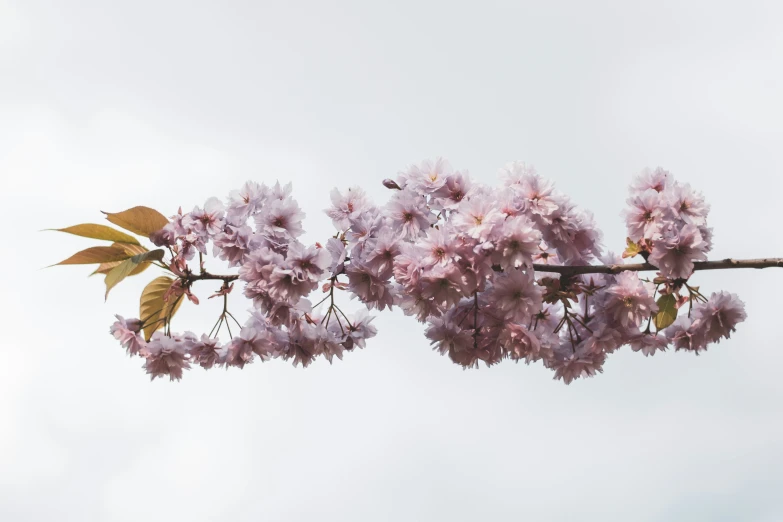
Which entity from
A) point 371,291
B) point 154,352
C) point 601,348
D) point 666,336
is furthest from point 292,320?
point 666,336

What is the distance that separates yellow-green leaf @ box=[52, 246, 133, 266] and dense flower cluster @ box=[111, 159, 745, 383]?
19 cm

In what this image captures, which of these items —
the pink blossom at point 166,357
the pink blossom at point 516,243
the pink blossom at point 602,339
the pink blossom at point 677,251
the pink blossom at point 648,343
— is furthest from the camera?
the pink blossom at point 166,357

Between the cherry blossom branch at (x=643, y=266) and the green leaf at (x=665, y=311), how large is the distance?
35 centimetres

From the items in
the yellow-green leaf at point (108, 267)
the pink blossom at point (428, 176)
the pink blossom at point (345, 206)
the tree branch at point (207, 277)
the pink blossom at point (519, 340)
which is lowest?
the pink blossom at point (519, 340)

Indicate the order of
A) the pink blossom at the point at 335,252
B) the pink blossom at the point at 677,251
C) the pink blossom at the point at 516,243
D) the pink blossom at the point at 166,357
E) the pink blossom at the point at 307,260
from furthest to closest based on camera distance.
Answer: the pink blossom at the point at 166,357 < the pink blossom at the point at 335,252 < the pink blossom at the point at 307,260 < the pink blossom at the point at 677,251 < the pink blossom at the point at 516,243

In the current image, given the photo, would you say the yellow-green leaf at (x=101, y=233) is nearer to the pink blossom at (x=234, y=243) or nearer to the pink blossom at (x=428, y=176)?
the pink blossom at (x=234, y=243)

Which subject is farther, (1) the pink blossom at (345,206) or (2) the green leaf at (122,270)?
(1) the pink blossom at (345,206)

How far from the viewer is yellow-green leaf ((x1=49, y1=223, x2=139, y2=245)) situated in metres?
2.57

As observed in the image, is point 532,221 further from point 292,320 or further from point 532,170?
point 292,320

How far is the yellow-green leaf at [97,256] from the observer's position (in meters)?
2.62

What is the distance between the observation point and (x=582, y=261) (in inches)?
96.8

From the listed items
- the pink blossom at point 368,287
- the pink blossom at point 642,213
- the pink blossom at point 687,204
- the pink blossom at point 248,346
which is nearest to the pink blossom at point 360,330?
the pink blossom at point 248,346

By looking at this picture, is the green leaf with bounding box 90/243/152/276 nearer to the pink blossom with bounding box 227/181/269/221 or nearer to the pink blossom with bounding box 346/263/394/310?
the pink blossom with bounding box 227/181/269/221

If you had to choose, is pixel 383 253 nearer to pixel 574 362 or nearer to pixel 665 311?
pixel 574 362
